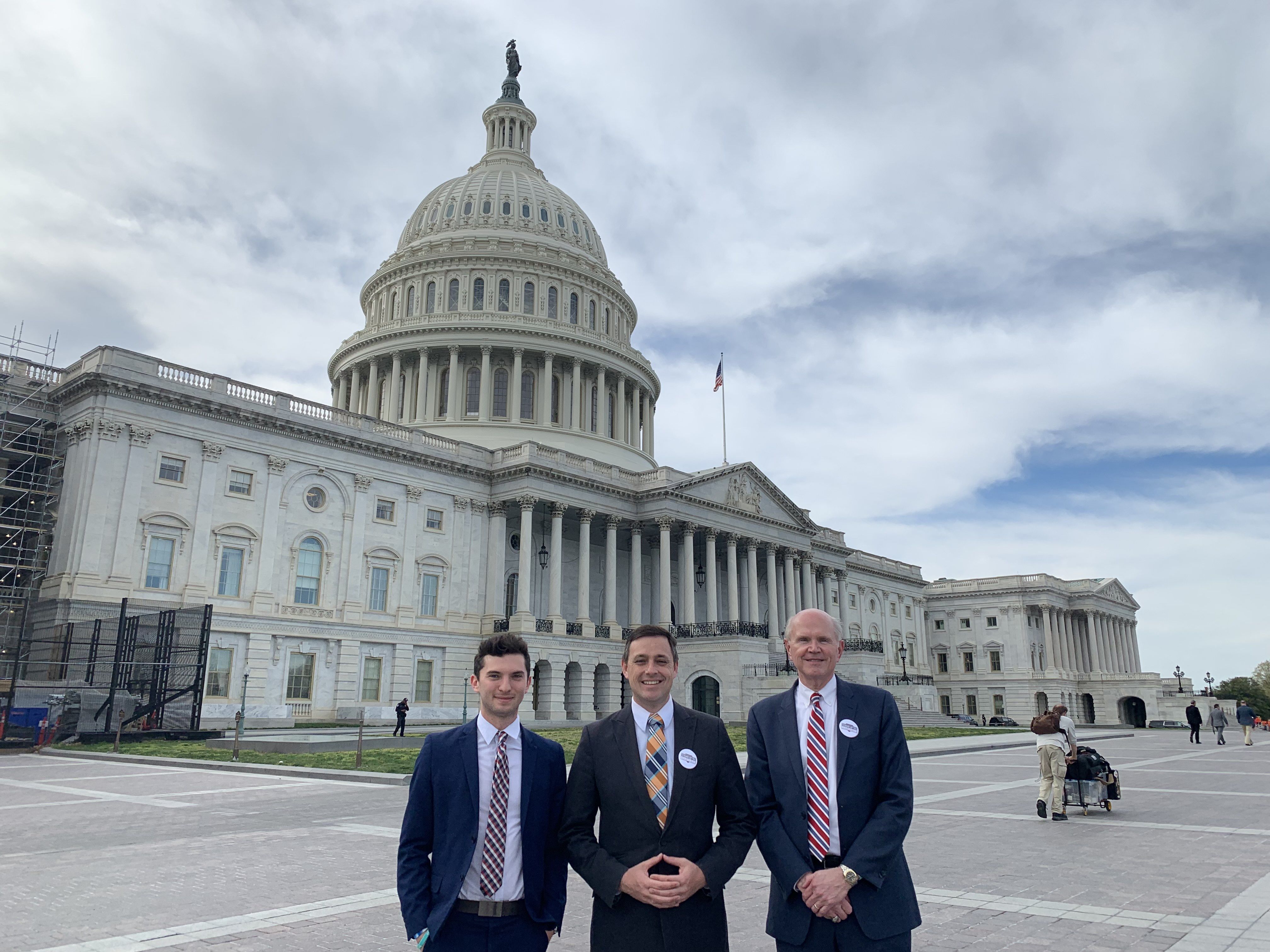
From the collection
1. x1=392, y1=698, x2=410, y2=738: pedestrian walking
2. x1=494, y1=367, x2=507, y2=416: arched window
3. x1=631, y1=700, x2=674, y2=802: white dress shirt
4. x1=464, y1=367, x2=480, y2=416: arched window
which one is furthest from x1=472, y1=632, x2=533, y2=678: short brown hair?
x1=494, y1=367, x2=507, y2=416: arched window

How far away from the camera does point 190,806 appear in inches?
633

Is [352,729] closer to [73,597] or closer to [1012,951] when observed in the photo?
[73,597]

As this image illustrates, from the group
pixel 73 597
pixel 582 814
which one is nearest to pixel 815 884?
pixel 582 814

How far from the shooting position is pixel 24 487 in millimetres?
42219

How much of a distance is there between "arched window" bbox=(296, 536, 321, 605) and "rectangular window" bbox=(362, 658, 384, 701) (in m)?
4.39

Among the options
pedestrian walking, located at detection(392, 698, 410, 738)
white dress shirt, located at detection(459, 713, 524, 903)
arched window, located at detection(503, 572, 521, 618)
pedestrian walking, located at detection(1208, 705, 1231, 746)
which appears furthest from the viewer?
arched window, located at detection(503, 572, 521, 618)

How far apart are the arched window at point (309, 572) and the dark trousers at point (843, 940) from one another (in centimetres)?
4611

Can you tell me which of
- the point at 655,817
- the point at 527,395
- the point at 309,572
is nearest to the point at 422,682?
the point at 309,572

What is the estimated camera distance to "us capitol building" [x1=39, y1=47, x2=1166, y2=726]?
42812 millimetres

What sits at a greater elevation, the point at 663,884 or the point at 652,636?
the point at 652,636

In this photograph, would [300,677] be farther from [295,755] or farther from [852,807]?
[852,807]

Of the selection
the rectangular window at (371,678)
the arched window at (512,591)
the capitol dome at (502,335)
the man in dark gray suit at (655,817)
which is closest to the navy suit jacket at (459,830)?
the man in dark gray suit at (655,817)

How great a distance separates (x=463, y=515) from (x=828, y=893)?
5230 centimetres

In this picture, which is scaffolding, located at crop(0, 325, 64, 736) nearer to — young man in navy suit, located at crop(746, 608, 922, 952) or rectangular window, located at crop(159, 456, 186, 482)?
rectangular window, located at crop(159, 456, 186, 482)
